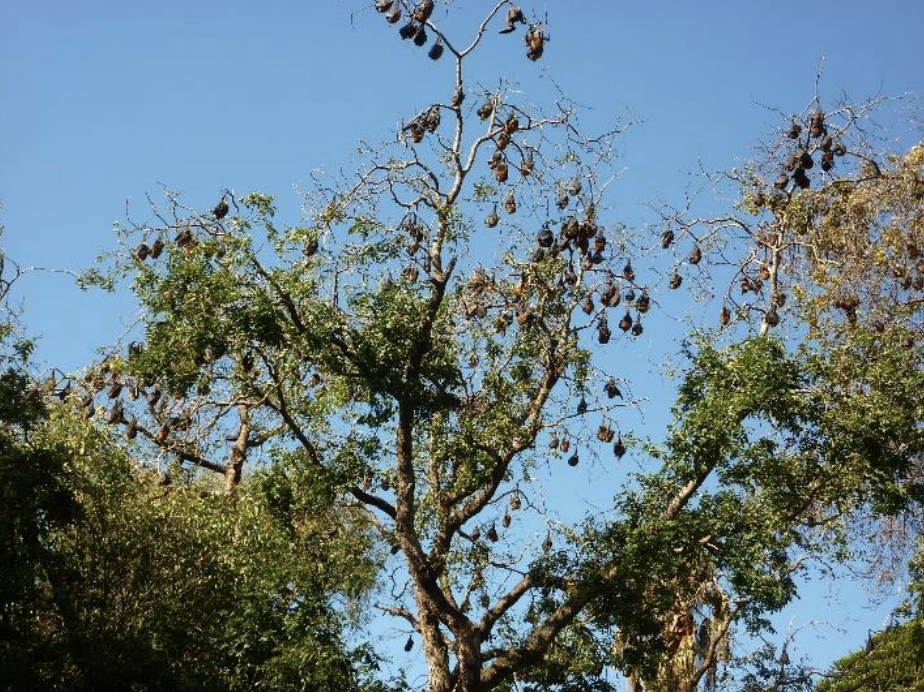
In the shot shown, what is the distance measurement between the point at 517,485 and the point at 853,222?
5249 millimetres

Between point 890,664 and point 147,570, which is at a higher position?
point 147,570

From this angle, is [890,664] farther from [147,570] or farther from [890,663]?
[147,570]

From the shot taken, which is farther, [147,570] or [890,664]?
[890,664]

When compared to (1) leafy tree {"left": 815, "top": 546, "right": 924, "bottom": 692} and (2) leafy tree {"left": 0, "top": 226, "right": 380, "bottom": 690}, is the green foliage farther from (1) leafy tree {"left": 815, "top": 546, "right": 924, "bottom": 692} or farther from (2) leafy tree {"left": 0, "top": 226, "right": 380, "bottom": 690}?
(2) leafy tree {"left": 0, "top": 226, "right": 380, "bottom": 690}

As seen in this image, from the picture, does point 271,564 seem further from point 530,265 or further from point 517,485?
point 530,265

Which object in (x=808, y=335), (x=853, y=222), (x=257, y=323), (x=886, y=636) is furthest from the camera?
(x=886, y=636)

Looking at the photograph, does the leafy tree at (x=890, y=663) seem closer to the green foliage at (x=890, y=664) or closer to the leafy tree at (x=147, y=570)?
the green foliage at (x=890, y=664)

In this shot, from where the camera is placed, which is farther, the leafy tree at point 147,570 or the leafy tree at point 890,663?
the leafy tree at point 890,663

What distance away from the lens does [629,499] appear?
1193 cm

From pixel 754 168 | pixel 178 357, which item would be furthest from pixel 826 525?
pixel 178 357

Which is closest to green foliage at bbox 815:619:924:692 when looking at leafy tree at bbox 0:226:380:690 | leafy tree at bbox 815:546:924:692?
leafy tree at bbox 815:546:924:692

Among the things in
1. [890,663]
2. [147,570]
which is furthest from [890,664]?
[147,570]

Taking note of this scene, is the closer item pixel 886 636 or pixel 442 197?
pixel 442 197

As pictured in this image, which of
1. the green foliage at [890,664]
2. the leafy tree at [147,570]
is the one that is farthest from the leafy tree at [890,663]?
the leafy tree at [147,570]
